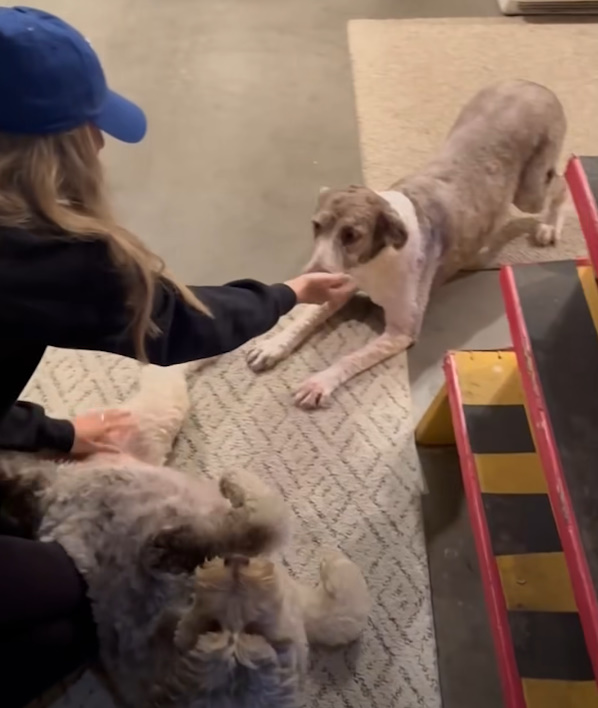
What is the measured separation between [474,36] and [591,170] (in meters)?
1.74

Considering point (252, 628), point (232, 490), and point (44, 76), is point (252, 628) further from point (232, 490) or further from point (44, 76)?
point (44, 76)

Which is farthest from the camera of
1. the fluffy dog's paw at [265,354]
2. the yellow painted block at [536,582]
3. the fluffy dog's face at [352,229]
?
the fluffy dog's paw at [265,354]

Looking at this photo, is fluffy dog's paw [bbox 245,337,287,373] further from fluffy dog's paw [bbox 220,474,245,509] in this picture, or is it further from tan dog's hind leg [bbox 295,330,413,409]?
fluffy dog's paw [bbox 220,474,245,509]

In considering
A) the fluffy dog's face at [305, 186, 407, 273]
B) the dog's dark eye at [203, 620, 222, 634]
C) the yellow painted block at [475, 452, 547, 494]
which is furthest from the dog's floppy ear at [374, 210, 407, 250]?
the dog's dark eye at [203, 620, 222, 634]

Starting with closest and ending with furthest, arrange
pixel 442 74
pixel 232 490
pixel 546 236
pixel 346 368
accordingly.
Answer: pixel 232 490 → pixel 346 368 → pixel 546 236 → pixel 442 74

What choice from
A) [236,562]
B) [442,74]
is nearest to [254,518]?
[236,562]

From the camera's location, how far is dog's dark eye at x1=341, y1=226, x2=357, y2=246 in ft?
6.12

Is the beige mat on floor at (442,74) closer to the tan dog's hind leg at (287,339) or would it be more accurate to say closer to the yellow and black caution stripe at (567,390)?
the tan dog's hind leg at (287,339)

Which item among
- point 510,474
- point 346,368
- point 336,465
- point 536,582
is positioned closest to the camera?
point 536,582

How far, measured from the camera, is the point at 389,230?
74.2 inches

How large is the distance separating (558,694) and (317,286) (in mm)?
832

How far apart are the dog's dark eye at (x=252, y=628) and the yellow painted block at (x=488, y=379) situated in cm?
70

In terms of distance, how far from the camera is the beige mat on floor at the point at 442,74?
8.29ft

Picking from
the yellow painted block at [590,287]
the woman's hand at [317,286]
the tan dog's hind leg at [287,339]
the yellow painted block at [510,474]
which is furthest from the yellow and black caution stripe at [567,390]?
the tan dog's hind leg at [287,339]
